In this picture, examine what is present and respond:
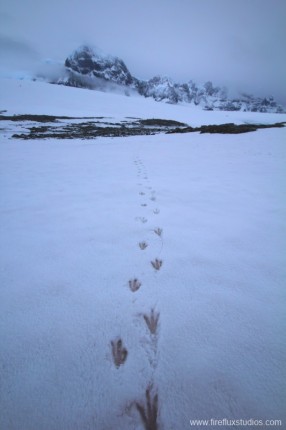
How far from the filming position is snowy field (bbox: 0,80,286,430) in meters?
1.02

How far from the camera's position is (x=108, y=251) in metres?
2.13

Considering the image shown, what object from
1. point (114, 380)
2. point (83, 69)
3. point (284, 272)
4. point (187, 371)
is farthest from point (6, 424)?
point (83, 69)

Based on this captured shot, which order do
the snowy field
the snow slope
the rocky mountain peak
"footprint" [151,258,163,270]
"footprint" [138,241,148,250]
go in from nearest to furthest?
the snowy field < "footprint" [151,258,163,270] < "footprint" [138,241,148,250] < the snow slope < the rocky mountain peak

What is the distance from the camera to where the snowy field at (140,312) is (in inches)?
40.3

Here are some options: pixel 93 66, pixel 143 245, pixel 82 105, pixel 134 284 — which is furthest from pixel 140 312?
pixel 93 66

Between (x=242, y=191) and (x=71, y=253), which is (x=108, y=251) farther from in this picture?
(x=242, y=191)

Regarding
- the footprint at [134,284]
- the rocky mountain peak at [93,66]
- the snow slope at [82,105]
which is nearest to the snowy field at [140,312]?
the footprint at [134,284]

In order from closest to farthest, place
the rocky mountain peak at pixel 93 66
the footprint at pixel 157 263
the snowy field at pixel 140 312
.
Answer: the snowy field at pixel 140 312, the footprint at pixel 157 263, the rocky mountain peak at pixel 93 66

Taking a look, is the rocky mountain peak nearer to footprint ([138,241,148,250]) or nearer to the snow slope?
the snow slope

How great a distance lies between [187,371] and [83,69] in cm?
22789

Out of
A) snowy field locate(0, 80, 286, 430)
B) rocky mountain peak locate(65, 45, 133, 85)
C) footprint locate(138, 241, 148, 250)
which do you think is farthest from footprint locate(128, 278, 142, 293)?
rocky mountain peak locate(65, 45, 133, 85)

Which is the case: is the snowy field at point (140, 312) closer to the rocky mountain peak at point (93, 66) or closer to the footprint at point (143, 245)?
the footprint at point (143, 245)

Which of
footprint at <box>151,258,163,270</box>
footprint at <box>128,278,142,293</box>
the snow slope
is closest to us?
footprint at <box>128,278,142,293</box>

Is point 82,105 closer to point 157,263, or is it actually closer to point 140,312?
point 157,263
